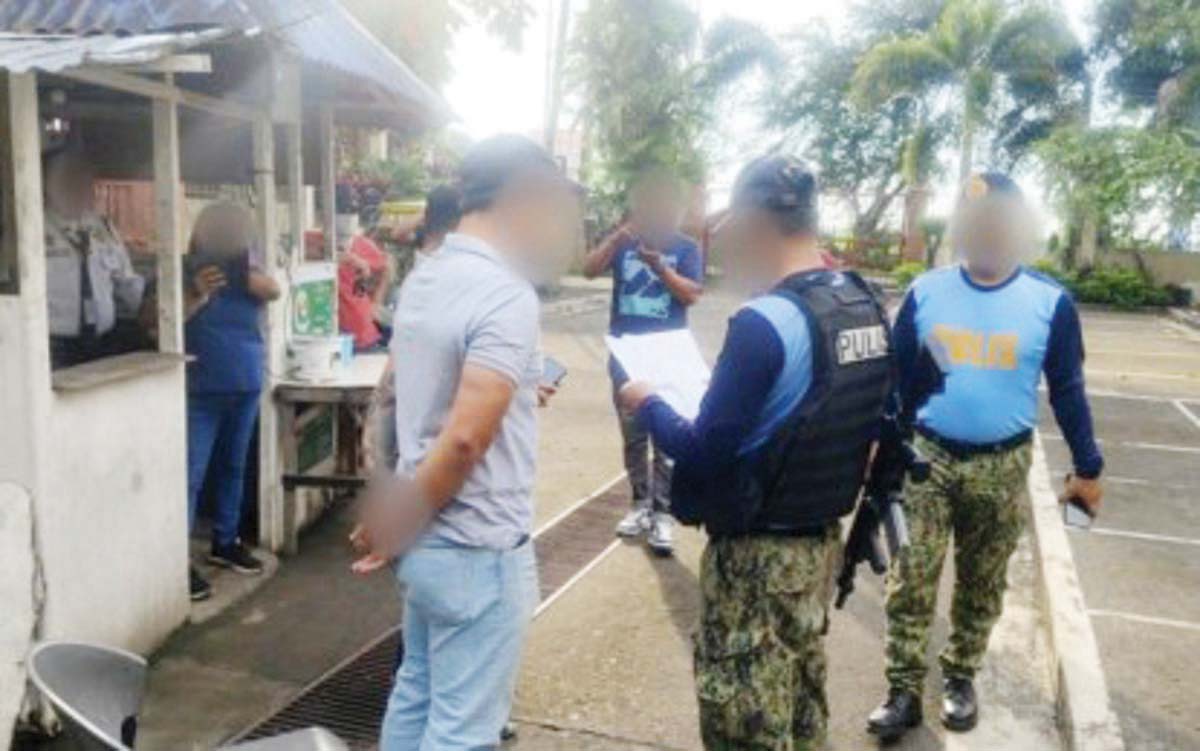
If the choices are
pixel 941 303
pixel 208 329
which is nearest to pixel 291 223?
pixel 208 329

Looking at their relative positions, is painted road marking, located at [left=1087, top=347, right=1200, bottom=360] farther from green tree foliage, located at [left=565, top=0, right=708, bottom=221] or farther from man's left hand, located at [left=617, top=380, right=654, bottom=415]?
green tree foliage, located at [left=565, top=0, right=708, bottom=221]

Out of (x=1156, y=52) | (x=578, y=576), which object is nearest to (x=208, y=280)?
(x=578, y=576)

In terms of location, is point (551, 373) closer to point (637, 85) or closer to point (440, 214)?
point (440, 214)

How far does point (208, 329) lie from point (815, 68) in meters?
32.7

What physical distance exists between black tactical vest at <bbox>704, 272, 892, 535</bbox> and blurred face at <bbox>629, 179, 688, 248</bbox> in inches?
106

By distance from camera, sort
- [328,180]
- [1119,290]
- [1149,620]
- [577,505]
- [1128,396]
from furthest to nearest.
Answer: [1119,290] < [1128,396] < [577,505] < [328,180] < [1149,620]

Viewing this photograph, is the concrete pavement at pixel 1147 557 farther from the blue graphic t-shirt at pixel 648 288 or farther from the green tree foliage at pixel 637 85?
the green tree foliage at pixel 637 85

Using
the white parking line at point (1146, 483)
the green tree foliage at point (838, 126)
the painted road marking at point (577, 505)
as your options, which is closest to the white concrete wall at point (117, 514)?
the painted road marking at point (577, 505)

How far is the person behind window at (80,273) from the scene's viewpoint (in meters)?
3.95

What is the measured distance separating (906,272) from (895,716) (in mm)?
24317

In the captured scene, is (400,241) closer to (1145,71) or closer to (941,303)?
(941,303)

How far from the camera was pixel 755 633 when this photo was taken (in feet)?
8.29

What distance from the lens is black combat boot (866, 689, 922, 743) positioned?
3.61m

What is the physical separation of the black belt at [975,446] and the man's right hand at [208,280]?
9.99ft
